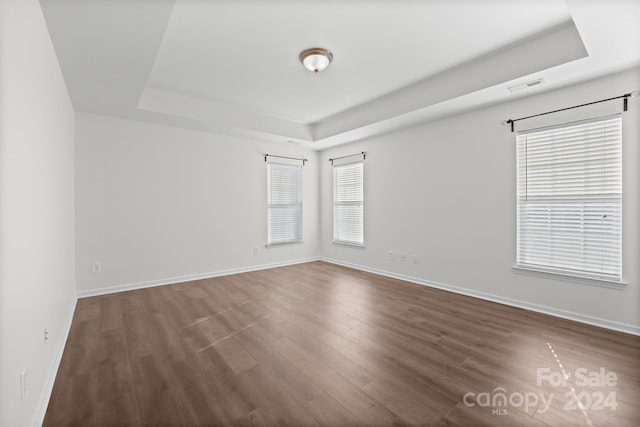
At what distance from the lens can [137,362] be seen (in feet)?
7.16

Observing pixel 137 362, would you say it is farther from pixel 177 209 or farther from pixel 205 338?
pixel 177 209

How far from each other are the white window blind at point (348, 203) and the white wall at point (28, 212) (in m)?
4.30

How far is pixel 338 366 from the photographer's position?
212cm

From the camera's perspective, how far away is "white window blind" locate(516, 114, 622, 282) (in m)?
2.74

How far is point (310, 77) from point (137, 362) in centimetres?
338

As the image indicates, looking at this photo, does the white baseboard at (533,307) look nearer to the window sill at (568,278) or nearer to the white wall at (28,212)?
the window sill at (568,278)

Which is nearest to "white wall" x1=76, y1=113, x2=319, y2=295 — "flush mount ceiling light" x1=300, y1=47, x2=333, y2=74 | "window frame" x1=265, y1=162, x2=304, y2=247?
"window frame" x1=265, y1=162, x2=304, y2=247

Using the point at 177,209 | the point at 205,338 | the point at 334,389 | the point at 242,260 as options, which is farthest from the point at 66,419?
the point at 242,260

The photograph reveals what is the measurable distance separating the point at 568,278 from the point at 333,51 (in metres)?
3.45

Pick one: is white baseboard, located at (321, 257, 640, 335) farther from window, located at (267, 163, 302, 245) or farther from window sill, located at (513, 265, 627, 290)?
window, located at (267, 163, 302, 245)

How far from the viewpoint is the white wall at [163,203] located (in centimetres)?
380

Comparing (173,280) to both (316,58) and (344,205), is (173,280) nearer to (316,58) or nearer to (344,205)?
(344,205)

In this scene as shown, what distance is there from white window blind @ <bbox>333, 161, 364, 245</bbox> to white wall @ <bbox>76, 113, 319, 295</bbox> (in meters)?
1.28

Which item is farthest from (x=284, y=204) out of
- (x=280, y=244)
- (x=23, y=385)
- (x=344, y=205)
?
(x=23, y=385)
